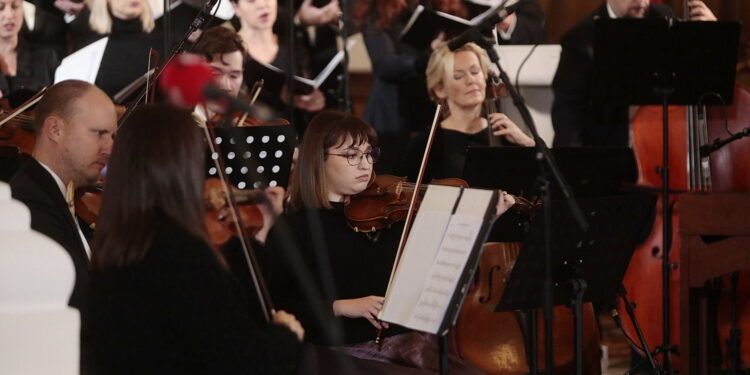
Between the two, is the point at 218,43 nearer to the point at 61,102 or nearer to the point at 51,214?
the point at 61,102

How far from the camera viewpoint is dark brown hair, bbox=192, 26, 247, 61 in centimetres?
457

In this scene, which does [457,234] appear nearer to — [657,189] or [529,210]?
[529,210]

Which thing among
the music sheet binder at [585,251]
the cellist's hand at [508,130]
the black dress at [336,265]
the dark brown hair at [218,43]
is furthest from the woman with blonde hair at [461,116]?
the music sheet binder at [585,251]

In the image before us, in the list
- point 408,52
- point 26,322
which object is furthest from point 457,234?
point 408,52

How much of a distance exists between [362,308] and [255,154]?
71cm

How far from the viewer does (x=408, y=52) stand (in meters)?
5.54

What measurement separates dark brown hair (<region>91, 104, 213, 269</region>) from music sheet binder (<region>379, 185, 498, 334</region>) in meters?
0.65

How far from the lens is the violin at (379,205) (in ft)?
11.3

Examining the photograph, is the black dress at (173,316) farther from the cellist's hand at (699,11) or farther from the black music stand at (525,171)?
the cellist's hand at (699,11)

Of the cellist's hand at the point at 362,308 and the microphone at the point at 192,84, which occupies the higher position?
the microphone at the point at 192,84

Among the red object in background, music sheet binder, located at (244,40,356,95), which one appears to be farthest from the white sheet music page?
music sheet binder, located at (244,40,356,95)

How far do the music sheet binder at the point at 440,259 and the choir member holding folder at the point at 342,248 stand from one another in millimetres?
441

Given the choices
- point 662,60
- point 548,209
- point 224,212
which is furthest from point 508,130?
point 224,212

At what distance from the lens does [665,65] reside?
14.3 feet
